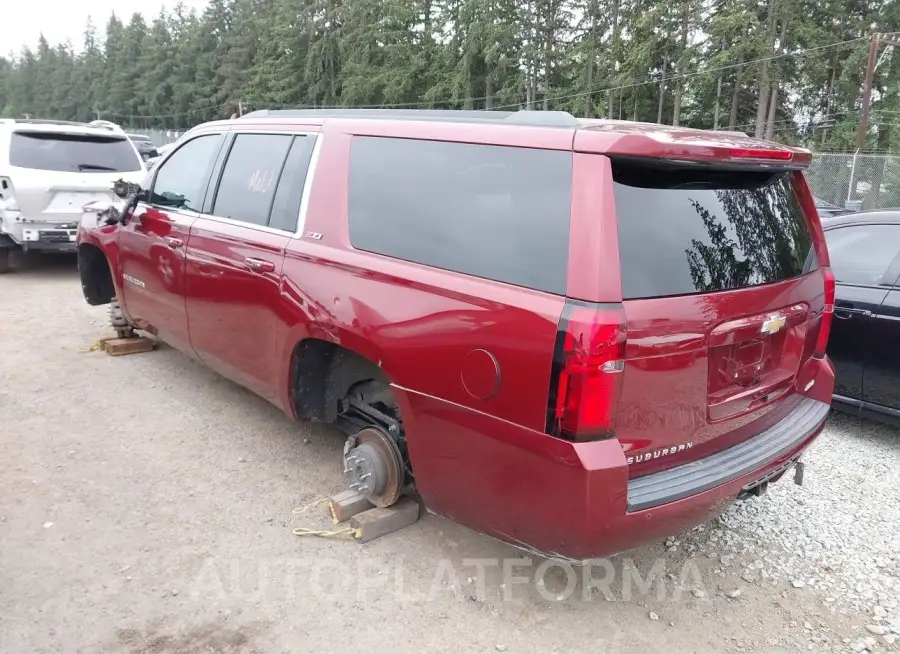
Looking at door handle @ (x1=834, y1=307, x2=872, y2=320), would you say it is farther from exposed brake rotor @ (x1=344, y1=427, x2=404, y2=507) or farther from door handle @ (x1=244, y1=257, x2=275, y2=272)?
door handle @ (x1=244, y1=257, x2=275, y2=272)

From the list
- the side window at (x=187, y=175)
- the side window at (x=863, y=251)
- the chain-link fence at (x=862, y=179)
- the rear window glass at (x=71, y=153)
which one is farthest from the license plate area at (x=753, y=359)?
the chain-link fence at (x=862, y=179)

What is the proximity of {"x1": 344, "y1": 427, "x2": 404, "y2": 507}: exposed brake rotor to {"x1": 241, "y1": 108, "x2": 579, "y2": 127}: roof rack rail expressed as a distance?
1.53 metres

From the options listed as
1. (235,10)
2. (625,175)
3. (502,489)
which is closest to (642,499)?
(502,489)

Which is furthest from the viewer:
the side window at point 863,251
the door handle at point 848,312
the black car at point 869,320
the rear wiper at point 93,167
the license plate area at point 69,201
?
the rear wiper at point 93,167


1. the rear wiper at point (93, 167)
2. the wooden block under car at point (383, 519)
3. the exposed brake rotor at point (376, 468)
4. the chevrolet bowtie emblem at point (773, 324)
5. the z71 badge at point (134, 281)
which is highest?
the rear wiper at point (93, 167)

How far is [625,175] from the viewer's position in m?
2.37

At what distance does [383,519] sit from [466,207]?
1.58 metres

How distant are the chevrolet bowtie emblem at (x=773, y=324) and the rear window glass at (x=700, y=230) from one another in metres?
0.15

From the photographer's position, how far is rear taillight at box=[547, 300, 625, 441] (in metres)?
2.19

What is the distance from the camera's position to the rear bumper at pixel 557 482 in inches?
88.8

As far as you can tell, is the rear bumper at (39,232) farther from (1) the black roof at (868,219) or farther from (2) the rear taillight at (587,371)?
(1) the black roof at (868,219)

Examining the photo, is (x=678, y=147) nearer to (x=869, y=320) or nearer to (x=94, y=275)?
(x=869, y=320)

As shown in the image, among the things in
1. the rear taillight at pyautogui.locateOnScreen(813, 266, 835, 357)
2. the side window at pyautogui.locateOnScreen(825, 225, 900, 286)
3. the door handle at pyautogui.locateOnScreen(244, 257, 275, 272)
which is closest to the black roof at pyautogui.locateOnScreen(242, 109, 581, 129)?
the door handle at pyautogui.locateOnScreen(244, 257, 275, 272)

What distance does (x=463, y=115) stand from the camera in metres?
2.99
